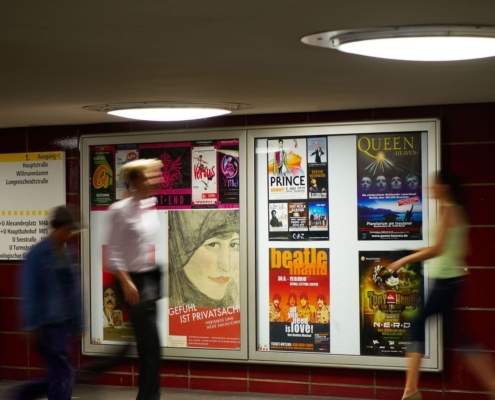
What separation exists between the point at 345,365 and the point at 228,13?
4.26 metres

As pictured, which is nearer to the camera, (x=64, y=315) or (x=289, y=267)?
(x=64, y=315)

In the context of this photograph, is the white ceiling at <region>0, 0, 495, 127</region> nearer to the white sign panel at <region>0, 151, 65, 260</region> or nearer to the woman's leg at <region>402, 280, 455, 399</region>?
the white sign panel at <region>0, 151, 65, 260</region>

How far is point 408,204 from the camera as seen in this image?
6711 millimetres

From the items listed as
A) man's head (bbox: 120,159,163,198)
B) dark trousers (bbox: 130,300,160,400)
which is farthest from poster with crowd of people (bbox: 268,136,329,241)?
dark trousers (bbox: 130,300,160,400)

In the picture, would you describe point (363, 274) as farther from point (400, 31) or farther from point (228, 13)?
point (228, 13)

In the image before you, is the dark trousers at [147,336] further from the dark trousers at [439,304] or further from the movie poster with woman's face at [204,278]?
the movie poster with woman's face at [204,278]

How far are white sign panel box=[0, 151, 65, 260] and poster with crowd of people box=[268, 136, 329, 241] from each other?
1.97m

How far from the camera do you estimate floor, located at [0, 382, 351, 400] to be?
702 centimetres

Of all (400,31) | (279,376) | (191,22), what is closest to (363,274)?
(279,376)

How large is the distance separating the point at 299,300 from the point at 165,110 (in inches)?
72.1

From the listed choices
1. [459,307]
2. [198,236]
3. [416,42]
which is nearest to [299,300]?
[198,236]

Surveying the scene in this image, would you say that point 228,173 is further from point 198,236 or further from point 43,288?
point 43,288

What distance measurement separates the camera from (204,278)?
23.9 feet

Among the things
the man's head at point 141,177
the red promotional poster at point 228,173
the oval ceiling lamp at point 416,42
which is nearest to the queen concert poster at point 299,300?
the red promotional poster at point 228,173
